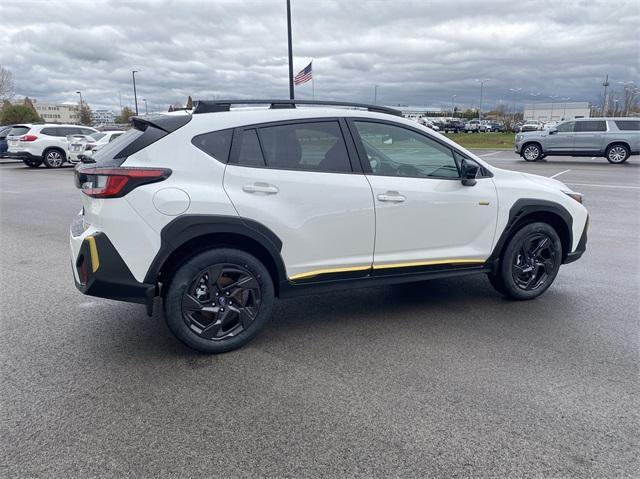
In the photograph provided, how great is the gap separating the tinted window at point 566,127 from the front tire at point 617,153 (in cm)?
168

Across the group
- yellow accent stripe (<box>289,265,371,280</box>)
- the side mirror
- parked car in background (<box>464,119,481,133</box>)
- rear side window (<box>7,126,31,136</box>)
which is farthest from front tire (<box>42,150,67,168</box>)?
parked car in background (<box>464,119,481,133</box>)

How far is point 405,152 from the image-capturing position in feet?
14.5

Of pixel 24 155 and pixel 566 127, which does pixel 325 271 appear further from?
pixel 566 127

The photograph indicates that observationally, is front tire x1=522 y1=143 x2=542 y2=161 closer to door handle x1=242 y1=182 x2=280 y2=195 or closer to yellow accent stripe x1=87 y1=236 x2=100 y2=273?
door handle x1=242 y1=182 x2=280 y2=195

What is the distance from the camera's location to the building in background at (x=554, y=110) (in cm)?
11581

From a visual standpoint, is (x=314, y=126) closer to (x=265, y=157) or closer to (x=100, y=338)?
(x=265, y=157)

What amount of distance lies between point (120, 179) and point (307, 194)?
1.30 metres

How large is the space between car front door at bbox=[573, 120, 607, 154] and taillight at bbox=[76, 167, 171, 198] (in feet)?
69.3

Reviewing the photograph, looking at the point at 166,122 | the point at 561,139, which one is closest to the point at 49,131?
the point at 166,122

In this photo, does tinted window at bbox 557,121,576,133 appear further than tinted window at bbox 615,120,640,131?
Yes

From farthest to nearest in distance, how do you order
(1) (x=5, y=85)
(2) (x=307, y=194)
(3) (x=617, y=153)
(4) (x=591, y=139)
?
(1) (x=5, y=85) → (4) (x=591, y=139) → (3) (x=617, y=153) → (2) (x=307, y=194)

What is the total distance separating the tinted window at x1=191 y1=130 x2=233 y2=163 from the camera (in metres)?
3.62

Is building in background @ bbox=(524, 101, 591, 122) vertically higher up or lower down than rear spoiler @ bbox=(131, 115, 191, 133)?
higher up

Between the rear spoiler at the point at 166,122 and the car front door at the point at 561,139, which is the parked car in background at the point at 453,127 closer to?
the car front door at the point at 561,139
